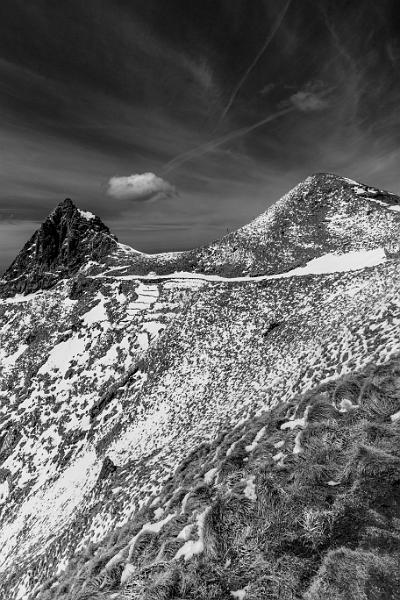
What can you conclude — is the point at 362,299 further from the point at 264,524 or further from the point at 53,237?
the point at 53,237

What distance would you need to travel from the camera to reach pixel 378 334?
68.4 ft

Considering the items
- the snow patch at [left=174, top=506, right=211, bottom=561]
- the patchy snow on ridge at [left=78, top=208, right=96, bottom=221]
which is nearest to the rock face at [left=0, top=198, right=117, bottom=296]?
the patchy snow on ridge at [left=78, top=208, right=96, bottom=221]

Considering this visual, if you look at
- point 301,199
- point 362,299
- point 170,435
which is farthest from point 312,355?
point 301,199

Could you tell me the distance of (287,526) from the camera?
291 inches

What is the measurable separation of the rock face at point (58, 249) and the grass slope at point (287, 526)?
54.7 meters

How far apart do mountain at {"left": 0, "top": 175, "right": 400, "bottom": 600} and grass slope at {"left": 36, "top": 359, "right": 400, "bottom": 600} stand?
4cm

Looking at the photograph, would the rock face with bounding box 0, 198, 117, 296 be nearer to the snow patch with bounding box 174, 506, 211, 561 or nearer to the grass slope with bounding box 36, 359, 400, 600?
the grass slope with bounding box 36, 359, 400, 600

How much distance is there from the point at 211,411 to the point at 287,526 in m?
20.6

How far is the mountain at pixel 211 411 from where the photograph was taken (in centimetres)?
724

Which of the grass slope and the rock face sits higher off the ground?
the rock face

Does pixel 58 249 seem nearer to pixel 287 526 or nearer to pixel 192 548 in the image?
pixel 192 548

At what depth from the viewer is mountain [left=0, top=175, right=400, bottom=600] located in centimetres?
724

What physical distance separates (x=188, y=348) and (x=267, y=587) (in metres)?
31.1

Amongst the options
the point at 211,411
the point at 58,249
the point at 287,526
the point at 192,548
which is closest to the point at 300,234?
the point at 211,411
